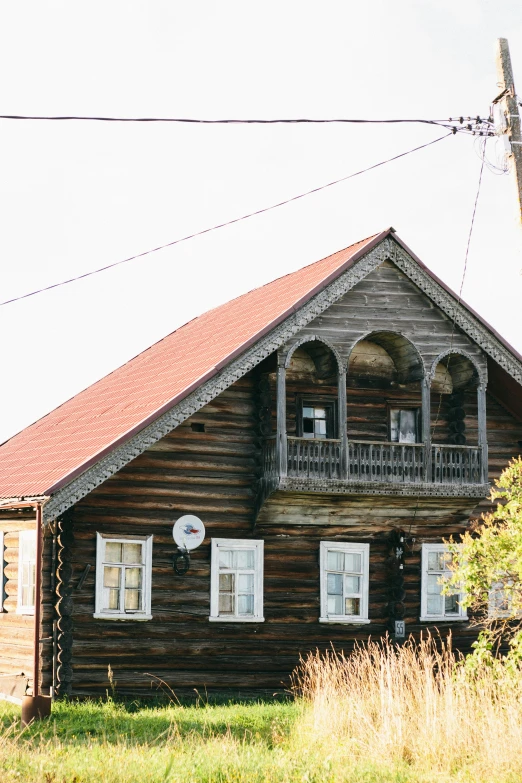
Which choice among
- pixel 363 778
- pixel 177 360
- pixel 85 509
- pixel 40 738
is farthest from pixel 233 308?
pixel 363 778

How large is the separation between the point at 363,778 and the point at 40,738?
16.5 ft

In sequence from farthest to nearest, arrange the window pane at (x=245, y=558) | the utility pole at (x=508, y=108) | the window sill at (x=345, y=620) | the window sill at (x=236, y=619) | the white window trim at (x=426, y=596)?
the white window trim at (x=426, y=596), the window sill at (x=345, y=620), the window pane at (x=245, y=558), the window sill at (x=236, y=619), the utility pole at (x=508, y=108)

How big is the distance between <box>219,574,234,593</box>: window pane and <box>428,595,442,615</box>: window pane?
177 inches

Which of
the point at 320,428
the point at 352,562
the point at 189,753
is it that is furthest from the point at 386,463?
the point at 189,753

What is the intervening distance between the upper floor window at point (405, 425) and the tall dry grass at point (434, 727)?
8.29 metres

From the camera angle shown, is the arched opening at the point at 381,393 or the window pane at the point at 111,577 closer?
the window pane at the point at 111,577

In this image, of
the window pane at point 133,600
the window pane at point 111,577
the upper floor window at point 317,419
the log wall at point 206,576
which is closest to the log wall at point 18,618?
the log wall at point 206,576

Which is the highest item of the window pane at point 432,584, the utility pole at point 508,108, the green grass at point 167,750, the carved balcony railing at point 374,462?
the utility pole at point 508,108

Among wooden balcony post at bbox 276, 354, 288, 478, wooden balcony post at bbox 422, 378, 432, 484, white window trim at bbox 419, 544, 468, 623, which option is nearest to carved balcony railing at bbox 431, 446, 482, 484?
wooden balcony post at bbox 422, 378, 432, 484

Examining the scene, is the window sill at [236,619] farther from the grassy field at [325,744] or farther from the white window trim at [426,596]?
the grassy field at [325,744]

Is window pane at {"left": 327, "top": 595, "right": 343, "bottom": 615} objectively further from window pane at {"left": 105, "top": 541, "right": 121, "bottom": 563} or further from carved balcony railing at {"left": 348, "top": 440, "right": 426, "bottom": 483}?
window pane at {"left": 105, "top": 541, "right": 121, "bottom": 563}

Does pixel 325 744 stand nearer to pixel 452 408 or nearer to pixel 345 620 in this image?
pixel 345 620

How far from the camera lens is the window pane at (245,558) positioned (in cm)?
2205

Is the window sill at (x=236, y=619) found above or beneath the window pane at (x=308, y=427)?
beneath
